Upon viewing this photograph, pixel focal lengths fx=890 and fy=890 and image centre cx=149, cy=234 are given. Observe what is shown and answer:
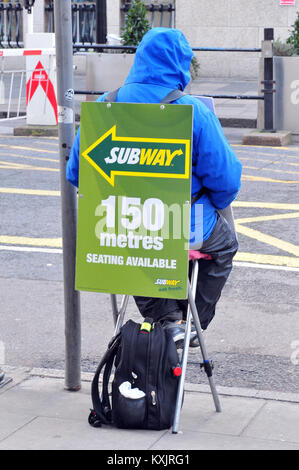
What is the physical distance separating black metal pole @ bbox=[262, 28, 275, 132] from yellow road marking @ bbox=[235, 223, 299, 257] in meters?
5.30

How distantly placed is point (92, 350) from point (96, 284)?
1319 mm

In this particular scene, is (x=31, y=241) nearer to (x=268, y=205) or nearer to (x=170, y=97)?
(x=268, y=205)

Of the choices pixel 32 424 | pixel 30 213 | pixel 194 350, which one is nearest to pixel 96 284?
pixel 32 424

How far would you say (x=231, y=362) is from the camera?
203 inches

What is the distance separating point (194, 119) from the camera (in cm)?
405

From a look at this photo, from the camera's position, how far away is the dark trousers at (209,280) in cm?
436

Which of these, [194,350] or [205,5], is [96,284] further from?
[205,5]

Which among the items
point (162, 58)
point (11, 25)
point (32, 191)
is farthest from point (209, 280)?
point (11, 25)

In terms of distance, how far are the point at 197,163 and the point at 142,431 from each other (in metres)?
1.25

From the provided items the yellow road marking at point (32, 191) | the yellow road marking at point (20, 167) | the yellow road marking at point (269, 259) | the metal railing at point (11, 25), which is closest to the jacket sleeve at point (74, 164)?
the yellow road marking at point (269, 259)

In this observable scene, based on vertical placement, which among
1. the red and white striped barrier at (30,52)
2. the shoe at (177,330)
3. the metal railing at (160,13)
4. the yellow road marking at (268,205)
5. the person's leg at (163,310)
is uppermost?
the metal railing at (160,13)

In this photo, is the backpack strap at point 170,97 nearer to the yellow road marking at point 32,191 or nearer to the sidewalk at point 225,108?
the yellow road marking at point 32,191

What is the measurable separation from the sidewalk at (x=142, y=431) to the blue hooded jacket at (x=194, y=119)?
86cm

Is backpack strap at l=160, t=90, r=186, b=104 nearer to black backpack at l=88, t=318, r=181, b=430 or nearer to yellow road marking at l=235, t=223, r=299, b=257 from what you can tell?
black backpack at l=88, t=318, r=181, b=430
